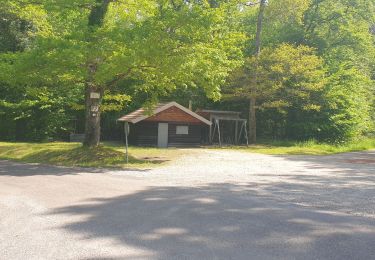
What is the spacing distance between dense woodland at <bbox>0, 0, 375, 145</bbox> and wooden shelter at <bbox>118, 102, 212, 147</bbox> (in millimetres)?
2227

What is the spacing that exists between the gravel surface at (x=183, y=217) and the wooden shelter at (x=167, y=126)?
16.4 m

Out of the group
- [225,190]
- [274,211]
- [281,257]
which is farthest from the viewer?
[225,190]

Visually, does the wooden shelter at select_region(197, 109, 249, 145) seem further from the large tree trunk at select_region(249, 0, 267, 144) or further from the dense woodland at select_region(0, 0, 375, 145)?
the dense woodland at select_region(0, 0, 375, 145)

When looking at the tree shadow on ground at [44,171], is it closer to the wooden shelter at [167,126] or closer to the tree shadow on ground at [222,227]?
the tree shadow on ground at [222,227]

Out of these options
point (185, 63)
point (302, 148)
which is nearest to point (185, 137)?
point (302, 148)

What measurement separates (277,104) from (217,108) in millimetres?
7533

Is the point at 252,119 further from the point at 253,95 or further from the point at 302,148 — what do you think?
the point at 302,148

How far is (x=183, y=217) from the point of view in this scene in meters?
7.82

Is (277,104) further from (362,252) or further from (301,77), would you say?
(362,252)

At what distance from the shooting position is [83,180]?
13000 mm

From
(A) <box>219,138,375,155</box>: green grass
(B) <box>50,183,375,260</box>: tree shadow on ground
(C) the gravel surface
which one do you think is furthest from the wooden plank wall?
(B) <box>50,183,375,260</box>: tree shadow on ground

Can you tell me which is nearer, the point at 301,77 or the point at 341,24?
the point at 301,77

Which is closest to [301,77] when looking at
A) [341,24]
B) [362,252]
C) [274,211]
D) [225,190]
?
[341,24]

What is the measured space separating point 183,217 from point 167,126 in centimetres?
2341
